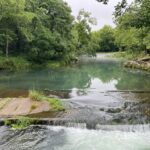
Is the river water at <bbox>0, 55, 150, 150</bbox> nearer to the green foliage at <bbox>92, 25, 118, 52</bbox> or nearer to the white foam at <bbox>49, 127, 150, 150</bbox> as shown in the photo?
the white foam at <bbox>49, 127, 150, 150</bbox>

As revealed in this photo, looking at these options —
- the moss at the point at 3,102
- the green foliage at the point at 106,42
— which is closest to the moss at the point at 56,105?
the moss at the point at 3,102

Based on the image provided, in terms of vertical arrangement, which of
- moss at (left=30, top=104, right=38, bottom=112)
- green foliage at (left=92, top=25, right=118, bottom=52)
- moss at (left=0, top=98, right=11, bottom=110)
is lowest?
moss at (left=30, top=104, right=38, bottom=112)

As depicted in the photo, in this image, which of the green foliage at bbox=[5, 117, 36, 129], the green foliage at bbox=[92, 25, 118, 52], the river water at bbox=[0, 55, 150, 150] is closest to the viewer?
the river water at bbox=[0, 55, 150, 150]

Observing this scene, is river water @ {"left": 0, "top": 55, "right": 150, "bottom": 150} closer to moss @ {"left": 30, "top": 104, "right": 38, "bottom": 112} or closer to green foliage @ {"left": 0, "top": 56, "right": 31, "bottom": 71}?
moss @ {"left": 30, "top": 104, "right": 38, "bottom": 112}

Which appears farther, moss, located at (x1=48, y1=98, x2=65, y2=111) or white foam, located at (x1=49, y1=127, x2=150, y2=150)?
moss, located at (x1=48, y1=98, x2=65, y2=111)

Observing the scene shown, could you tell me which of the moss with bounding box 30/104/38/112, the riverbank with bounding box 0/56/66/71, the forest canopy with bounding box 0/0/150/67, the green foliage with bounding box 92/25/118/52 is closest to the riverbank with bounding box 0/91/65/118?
the moss with bounding box 30/104/38/112

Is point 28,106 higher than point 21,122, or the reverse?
point 28,106

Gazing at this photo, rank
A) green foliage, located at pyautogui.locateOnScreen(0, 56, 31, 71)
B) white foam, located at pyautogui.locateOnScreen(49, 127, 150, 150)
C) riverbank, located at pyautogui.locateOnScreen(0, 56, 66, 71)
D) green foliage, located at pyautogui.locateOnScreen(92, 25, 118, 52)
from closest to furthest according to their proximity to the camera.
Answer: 1. white foam, located at pyautogui.locateOnScreen(49, 127, 150, 150)
2. green foliage, located at pyautogui.locateOnScreen(0, 56, 31, 71)
3. riverbank, located at pyautogui.locateOnScreen(0, 56, 66, 71)
4. green foliage, located at pyautogui.locateOnScreen(92, 25, 118, 52)

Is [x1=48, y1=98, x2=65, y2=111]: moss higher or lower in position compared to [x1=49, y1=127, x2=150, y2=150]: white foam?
higher

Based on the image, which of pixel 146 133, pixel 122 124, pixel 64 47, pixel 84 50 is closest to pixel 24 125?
pixel 122 124

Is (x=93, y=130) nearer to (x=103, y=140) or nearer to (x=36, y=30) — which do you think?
(x=103, y=140)

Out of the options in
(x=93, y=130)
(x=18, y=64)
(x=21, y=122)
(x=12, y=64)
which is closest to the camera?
(x=93, y=130)

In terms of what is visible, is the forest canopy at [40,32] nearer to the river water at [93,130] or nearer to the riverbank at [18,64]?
the riverbank at [18,64]

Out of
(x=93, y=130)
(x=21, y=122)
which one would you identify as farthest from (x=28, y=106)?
(x=93, y=130)
